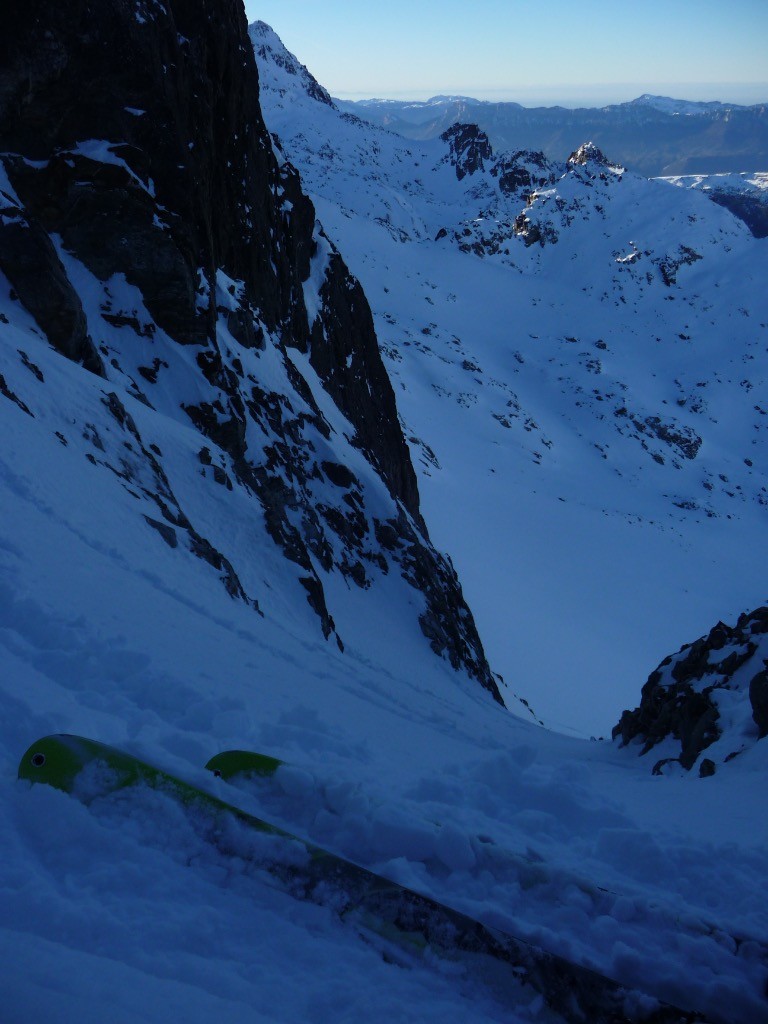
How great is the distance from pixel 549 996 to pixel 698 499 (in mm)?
91507

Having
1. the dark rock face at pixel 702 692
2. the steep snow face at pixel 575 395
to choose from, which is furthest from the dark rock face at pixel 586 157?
the dark rock face at pixel 702 692

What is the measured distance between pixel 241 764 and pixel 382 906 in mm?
1225

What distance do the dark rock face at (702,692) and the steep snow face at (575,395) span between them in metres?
14.9

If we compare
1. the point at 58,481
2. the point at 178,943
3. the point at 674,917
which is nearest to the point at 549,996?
the point at 674,917

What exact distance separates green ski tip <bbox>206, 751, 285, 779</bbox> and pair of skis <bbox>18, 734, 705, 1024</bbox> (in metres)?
0.39

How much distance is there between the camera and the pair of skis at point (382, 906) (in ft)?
9.53

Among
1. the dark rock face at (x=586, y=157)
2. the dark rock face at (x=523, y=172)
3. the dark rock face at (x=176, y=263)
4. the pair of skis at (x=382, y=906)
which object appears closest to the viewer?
the pair of skis at (x=382, y=906)

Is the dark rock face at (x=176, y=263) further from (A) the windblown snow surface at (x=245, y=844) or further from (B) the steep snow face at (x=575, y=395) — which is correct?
(B) the steep snow face at (x=575, y=395)

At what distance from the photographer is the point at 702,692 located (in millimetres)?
11484

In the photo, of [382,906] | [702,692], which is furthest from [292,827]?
[702,692]

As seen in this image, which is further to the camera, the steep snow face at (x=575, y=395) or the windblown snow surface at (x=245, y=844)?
the steep snow face at (x=575, y=395)

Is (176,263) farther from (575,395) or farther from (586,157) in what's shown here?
(586,157)

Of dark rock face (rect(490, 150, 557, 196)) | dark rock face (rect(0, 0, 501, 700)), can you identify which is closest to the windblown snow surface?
dark rock face (rect(0, 0, 501, 700))

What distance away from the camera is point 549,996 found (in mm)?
2924
